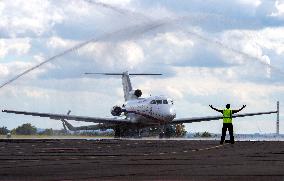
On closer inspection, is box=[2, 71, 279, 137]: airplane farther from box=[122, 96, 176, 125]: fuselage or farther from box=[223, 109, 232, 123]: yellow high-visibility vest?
box=[223, 109, 232, 123]: yellow high-visibility vest

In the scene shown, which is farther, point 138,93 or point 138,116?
point 138,93

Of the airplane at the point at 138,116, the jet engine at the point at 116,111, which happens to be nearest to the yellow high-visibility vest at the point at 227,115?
the airplane at the point at 138,116

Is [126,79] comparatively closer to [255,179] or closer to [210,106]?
[210,106]

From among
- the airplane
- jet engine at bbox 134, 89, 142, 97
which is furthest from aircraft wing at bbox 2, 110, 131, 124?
jet engine at bbox 134, 89, 142, 97

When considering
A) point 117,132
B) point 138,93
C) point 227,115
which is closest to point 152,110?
point 138,93

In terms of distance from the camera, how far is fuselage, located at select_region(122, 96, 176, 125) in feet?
232

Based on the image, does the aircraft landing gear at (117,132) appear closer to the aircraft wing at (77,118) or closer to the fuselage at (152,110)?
the aircraft wing at (77,118)

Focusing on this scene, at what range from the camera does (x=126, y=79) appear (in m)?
86.8

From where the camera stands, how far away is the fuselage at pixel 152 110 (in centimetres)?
7069

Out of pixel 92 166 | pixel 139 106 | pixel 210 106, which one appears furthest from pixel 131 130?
pixel 92 166

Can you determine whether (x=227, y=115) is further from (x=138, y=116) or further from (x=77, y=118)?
(x=77, y=118)

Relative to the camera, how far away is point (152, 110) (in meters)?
71.2

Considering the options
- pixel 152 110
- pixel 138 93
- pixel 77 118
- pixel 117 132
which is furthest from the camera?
pixel 138 93

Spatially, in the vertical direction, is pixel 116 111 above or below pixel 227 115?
above
